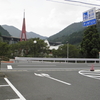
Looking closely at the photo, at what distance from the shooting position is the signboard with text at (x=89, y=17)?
18.6 meters

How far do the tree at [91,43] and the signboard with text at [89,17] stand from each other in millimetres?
19333

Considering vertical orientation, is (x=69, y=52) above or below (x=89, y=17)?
below

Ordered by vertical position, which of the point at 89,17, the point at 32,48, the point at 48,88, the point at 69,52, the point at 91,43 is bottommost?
the point at 48,88

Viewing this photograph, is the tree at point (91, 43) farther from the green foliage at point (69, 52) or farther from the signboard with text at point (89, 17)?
the signboard with text at point (89, 17)

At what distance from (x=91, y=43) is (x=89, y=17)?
65.2 feet

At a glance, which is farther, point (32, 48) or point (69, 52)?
point (69, 52)

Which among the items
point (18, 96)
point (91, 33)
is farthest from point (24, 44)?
point (18, 96)

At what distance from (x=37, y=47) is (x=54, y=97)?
42.2m

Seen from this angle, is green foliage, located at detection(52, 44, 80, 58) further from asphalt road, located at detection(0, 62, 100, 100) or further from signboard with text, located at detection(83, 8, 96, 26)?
asphalt road, located at detection(0, 62, 100, 100)

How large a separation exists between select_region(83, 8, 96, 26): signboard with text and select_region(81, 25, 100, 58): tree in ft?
63.4

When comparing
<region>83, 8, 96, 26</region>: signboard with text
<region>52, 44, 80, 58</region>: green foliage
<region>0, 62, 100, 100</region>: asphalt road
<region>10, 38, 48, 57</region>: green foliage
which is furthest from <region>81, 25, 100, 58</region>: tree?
<region>0, 62, 100, 100</region>: asphalt road

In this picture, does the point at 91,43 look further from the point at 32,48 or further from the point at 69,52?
the point at 32,48

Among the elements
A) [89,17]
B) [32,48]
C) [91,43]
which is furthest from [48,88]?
[32,48]

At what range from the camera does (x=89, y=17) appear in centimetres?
1927
